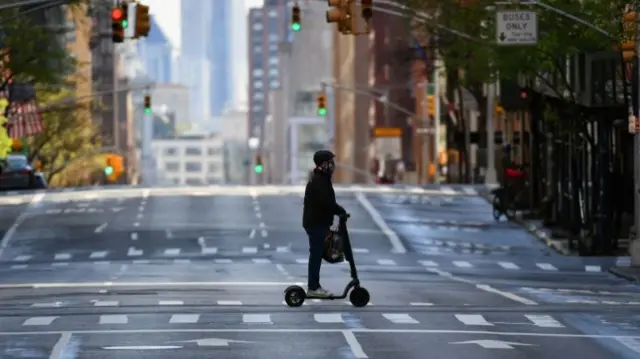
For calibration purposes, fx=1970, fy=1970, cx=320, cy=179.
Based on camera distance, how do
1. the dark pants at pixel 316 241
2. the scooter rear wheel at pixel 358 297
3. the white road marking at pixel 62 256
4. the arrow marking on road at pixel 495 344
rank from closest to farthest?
the arrow marking on road at pixel 495 344, the dark pants at pixel 316 241, the scooter rear wheel at pixel 358 297, the white road marking at pixel 62 256

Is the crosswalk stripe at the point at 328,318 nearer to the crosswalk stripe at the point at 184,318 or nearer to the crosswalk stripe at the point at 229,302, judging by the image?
the crosswalk stripe at the point at 184,318

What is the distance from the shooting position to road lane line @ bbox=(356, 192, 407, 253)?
166 feet

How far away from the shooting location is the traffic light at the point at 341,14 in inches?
1575

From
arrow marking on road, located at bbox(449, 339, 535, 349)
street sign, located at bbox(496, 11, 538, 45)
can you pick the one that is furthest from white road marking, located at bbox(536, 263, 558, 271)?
arrow marking on road, located at bbox(449, 339, 535, 349)

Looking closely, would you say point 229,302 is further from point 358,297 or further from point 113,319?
point 113,319

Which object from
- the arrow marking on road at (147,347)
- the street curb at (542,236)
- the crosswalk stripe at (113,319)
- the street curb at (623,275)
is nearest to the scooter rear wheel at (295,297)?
the crosswalk stripe at (113,319)

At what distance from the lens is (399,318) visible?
24.4m

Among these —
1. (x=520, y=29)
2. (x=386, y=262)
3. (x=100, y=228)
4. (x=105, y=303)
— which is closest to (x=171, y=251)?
(x=386, y=262)

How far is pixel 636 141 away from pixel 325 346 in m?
23.6

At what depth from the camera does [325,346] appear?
1991cm

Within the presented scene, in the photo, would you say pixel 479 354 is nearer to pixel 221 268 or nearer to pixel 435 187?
pixel 221 268

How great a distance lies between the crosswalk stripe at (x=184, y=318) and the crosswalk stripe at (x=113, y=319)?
58cm

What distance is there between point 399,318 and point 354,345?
176 inches

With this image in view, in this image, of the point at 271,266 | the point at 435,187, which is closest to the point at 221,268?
the point at 271,266
